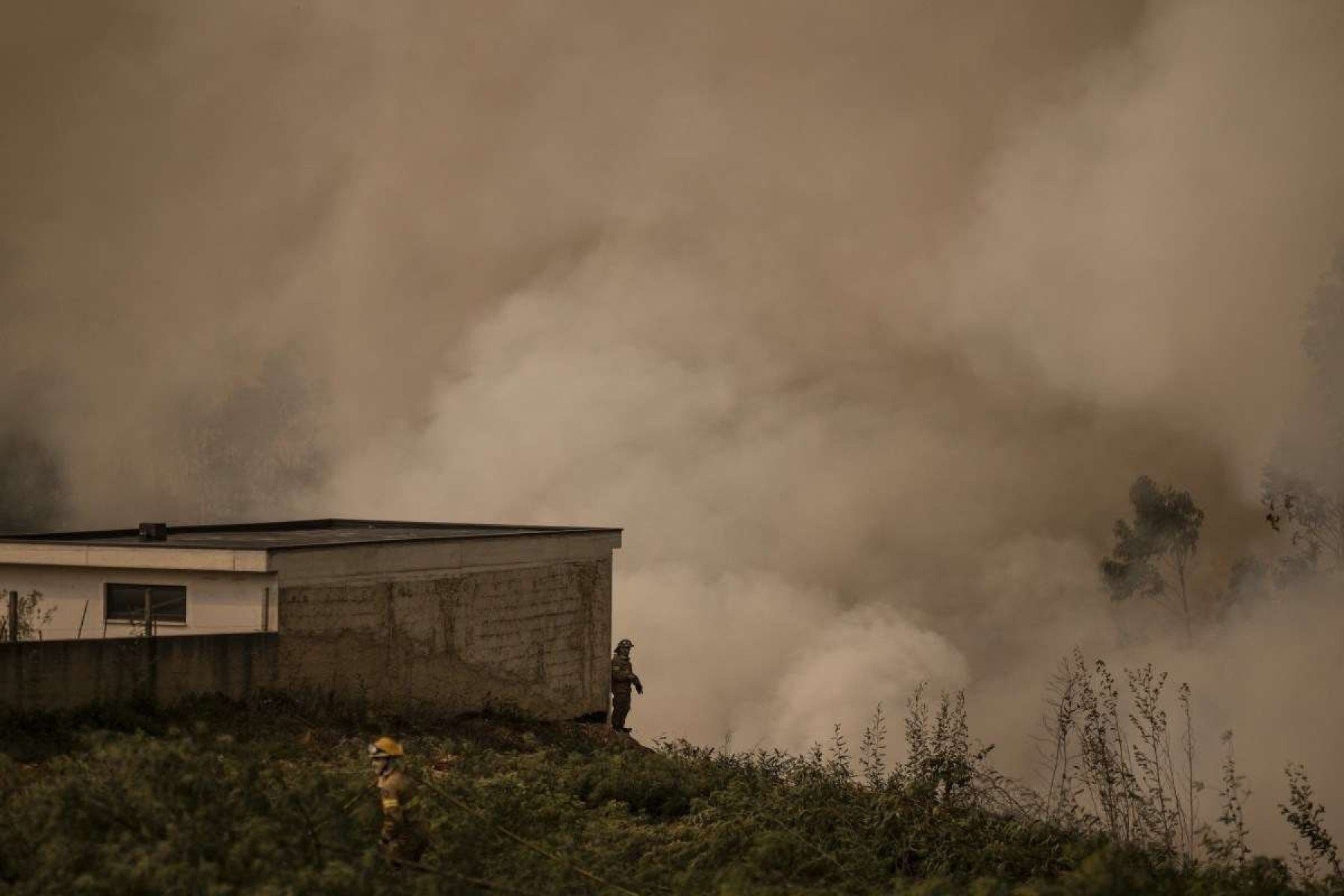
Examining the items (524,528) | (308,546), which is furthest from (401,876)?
(524,528)

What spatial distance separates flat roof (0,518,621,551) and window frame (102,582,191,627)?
1.83 ft

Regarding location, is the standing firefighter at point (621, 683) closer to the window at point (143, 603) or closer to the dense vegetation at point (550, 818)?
the dense vegetation at point (550, 818)

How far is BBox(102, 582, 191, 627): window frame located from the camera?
20.2 m

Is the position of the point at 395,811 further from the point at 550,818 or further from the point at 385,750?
the point at 550,818

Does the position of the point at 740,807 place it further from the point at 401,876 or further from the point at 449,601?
the point at 449,601

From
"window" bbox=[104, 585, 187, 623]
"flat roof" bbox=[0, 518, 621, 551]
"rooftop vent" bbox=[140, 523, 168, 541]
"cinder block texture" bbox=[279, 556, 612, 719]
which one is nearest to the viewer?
"cinder block texture" bbox=[279, 556, 612, 719]

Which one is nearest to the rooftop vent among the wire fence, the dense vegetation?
the wire fence

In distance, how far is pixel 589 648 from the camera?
992 inches

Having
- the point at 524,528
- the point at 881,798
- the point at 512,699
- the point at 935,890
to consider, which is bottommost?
the point at 935,890

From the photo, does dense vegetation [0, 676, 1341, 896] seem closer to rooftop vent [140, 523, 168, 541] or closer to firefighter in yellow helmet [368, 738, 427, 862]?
firefighter in yellow helmet [368, 738, 427, 862]

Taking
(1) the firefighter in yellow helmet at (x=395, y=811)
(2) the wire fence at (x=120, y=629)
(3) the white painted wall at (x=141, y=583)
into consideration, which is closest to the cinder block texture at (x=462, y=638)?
(3) the white painted wall at (x=141, y=583)

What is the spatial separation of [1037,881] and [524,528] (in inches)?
692

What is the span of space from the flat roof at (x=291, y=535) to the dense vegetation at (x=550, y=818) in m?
3.02

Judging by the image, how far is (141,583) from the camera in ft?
67.3
